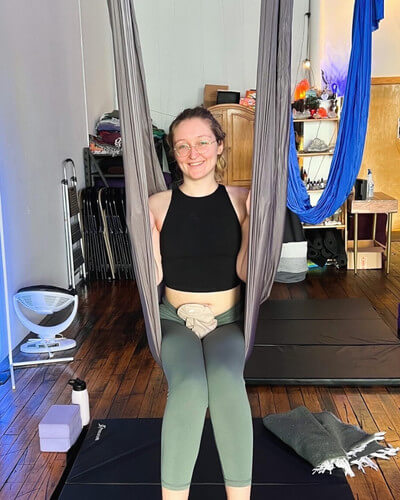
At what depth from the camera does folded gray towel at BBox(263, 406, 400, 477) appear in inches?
84.6

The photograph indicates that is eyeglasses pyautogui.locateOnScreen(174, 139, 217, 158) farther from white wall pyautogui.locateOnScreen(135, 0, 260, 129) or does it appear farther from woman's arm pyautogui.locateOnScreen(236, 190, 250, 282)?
white wall pyautogui.locateOnScreen(135, 0, 260, 129)

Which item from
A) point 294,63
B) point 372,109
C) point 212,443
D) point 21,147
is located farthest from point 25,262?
point 372,109

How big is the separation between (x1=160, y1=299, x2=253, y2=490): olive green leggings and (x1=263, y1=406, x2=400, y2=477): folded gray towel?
570mm

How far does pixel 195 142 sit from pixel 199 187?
0.52ft

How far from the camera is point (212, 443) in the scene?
92.7 inches

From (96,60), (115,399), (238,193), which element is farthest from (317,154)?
(238,193)

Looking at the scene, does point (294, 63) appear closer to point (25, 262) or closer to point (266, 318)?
point (266, 318)

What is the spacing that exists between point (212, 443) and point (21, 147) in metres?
2.21

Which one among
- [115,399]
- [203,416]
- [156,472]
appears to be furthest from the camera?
[115,399]

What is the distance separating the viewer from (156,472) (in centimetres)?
214

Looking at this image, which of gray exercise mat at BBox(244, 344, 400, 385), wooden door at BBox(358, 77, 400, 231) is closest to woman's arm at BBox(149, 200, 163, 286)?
gray exercise mat at BBox(244, 344, 400, 385)

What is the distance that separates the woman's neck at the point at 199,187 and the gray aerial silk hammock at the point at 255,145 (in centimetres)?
26

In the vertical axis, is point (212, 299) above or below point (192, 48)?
below

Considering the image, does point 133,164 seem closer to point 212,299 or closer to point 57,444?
point 212,299
